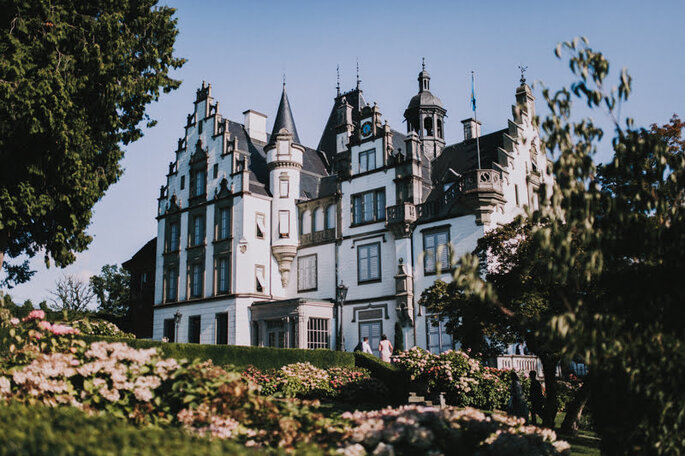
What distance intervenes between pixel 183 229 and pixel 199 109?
8.95 metres

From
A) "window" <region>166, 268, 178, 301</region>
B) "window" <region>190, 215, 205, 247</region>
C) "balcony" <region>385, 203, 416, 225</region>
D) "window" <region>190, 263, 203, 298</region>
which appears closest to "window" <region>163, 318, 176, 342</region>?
"window" <region>166, 268, 178, 301</region>

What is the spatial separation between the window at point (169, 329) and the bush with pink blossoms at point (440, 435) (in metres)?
36.8

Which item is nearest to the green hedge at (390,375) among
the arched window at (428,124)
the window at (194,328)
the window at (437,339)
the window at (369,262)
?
the window at (437,339)

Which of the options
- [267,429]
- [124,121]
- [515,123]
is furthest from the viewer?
[515,123]

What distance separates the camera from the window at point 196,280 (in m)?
43.5

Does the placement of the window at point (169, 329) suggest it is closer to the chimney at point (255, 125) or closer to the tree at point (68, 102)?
the chimney at point (255, 125)

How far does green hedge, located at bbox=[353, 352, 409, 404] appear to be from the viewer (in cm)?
2403

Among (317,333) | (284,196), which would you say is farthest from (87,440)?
(284,196)

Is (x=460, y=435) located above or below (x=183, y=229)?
below

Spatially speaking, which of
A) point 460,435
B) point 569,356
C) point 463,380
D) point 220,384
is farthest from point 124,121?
point 569,356

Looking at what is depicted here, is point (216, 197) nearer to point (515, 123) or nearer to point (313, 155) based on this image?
point (313, 155)

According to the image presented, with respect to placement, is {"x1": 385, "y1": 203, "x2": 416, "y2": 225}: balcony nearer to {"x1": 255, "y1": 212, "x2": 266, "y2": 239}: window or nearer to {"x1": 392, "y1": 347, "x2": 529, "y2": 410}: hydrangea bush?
{"x1": 255, "y1": 212, "x2": 266, "y2": 239}: window

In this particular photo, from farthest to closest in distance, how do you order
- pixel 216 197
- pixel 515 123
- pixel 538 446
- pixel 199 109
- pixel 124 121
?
pixel 199 109 → pixel 216 197 → pixel 515 123 → pixel 124 121 → pixel 538 446

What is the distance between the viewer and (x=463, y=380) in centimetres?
2227
